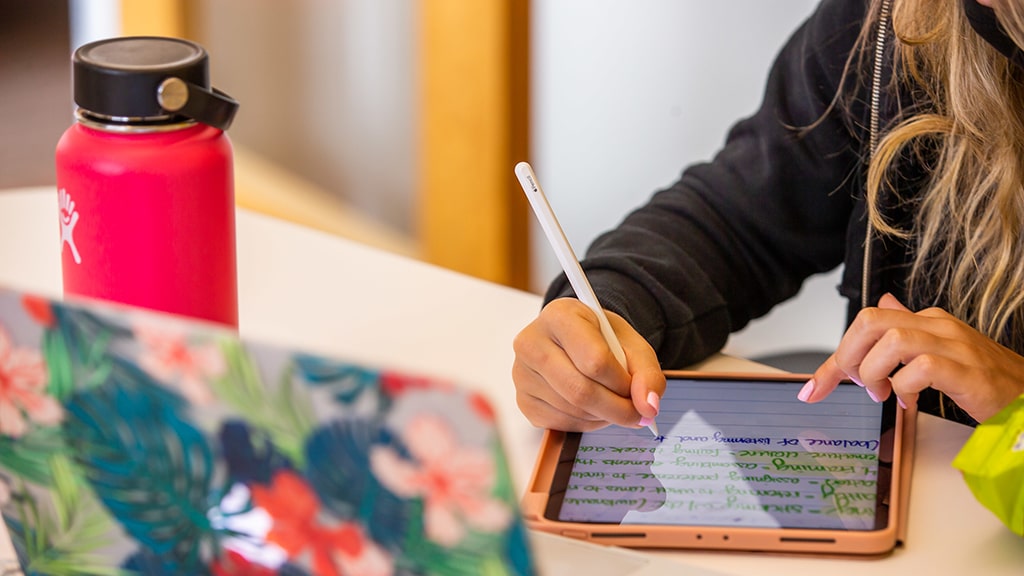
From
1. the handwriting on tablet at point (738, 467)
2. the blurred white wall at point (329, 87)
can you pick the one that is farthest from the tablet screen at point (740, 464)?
the blurred white wall at point (329, 87)

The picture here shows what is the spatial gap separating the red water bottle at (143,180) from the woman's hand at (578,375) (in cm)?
19

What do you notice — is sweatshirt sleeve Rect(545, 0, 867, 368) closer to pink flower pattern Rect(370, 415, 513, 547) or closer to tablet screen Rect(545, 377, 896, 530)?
tablet screen Rect(545, 377, 896, 530)

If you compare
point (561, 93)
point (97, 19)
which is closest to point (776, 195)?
point (561, 93)

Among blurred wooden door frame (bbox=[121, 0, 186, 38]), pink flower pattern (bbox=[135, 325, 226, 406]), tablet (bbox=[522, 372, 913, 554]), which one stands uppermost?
blurred wooden door frame (bbox=[121, 0, 186, 38])

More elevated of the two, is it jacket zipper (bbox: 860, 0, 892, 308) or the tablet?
jacket zipper (bbox: 860, 0, 892, 308)

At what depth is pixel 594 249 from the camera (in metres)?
0.99

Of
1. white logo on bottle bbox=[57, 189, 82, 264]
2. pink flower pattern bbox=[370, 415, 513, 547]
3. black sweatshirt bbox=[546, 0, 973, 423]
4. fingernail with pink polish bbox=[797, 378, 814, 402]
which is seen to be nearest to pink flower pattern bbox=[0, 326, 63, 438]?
pink flower pattern bbox=[370, 415, 513, 547]

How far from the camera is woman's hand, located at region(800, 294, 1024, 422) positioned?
0.73 m

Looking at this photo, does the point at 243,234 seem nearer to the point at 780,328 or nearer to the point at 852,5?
the point at 852,5

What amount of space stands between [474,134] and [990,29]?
1339 millimetres

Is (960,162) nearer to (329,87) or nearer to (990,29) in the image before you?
(990,29)

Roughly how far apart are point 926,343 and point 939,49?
0.29 m

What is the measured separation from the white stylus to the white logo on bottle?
24 centimetres

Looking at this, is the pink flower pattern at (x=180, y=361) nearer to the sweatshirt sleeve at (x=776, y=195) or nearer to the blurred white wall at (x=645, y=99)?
the sweatshirt sleeve at (x=776, y=195)
